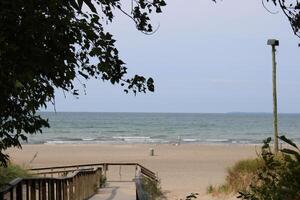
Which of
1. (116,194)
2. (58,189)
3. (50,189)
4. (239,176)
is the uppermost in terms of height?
(50,189)

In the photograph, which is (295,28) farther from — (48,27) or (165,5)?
(48,27)

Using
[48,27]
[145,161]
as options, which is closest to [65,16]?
[48,27]

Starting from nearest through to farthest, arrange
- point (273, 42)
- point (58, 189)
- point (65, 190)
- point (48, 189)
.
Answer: point (48, 189)
point (58, 189)
point (65, 190)
point (273, 42)

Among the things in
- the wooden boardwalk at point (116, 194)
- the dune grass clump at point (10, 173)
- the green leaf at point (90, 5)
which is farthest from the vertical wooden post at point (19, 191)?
the wooden boardwalk at point (116, 194)

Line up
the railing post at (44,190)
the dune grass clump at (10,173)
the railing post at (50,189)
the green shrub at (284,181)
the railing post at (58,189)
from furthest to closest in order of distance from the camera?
1. the dune grass clump at (10,173)
2. the railing post at (58,189)
3. the railing post at (50,189)
4. the railing post at (44,190)
5. the green shrub at (284,181)

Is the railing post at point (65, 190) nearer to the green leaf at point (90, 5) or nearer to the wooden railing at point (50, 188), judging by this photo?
the wooden railing at point (50, 188)

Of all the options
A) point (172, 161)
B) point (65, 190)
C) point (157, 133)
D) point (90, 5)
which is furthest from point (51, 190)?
point (157, 133)

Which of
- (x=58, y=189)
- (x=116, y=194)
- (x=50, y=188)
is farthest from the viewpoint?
(x=116, y=194)

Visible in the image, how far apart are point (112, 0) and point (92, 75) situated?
0.64 m

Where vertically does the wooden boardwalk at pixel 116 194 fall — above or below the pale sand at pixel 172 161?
above

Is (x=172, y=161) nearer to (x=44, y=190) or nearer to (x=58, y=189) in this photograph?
(x=58, y=189)

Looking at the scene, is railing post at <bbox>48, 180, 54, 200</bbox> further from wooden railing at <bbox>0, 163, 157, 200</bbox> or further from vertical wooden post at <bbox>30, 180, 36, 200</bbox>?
vertical wooden post at <bbox>30, 180, 36, 200</bbox>

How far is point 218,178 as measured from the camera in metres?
25.8

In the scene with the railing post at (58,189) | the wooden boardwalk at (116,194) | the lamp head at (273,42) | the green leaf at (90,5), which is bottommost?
the wooden boardwalk at (116,194)
